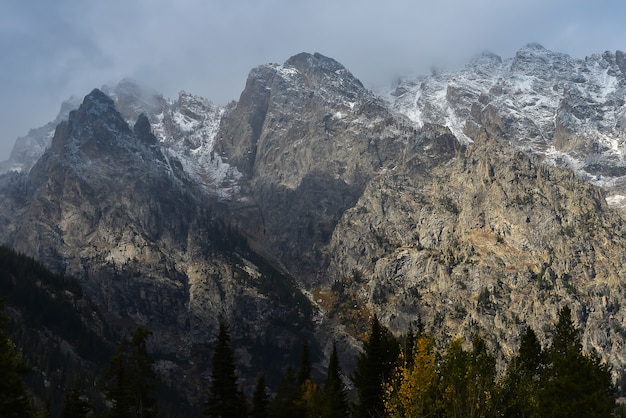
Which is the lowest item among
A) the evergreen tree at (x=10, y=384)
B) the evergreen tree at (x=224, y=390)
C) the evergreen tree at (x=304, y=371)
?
the evergreen tree at (x=10, y=384)

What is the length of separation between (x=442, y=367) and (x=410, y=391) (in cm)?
411

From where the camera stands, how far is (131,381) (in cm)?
6022

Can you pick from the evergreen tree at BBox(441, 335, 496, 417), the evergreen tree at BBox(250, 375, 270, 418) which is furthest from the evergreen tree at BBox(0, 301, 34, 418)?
the evergreen tree at BBox(250, 375, 270, 418)

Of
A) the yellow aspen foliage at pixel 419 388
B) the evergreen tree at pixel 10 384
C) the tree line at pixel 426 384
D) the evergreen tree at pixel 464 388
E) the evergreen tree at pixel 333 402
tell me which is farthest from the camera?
the evergreen tree at pixel 333 402

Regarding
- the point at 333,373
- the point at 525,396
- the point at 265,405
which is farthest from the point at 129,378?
the point at 525,396

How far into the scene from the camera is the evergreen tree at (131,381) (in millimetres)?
57938

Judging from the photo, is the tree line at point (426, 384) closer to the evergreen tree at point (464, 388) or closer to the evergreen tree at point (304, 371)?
the evergreen tree at point (464, 388)

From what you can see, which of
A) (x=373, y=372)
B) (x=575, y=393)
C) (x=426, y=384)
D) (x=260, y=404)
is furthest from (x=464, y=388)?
(x=260, y=404)

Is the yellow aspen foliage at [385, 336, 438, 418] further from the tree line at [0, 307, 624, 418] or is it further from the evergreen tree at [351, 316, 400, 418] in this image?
the evergreen tree at [351, 316, 400, 418]

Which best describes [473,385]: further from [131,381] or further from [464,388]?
[131,381]

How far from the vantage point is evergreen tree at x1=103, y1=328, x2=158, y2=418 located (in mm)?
57938

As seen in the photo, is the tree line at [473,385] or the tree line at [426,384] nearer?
the tree line at [473,385]

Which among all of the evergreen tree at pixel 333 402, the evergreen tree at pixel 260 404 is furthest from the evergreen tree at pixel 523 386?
the evergreen tree at pixel 260 404

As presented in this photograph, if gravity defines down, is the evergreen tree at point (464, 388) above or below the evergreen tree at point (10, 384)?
→ above
